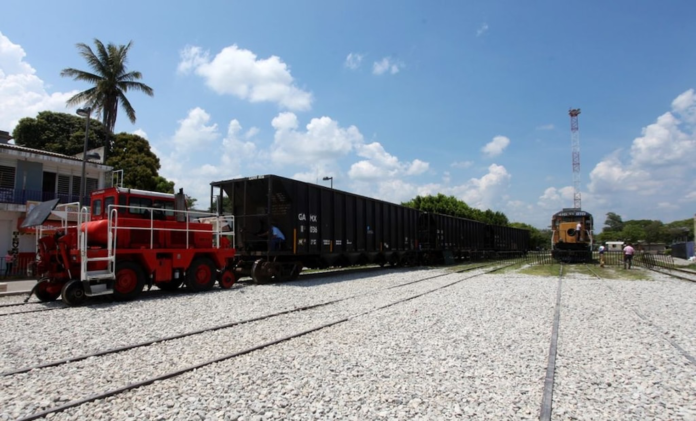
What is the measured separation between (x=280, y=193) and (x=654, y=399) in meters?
12.1

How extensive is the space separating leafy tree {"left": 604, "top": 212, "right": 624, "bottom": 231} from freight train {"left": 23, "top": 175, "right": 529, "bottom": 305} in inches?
6655

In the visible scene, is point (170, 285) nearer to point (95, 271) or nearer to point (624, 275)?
point (95, 271)

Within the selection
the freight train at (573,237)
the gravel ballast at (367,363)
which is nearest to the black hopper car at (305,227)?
the gravel ballast at (367,363)

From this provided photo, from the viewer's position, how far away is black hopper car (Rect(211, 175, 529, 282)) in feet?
46.2

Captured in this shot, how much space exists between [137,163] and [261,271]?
84.8 feet

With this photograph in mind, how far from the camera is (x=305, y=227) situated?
15078 mm

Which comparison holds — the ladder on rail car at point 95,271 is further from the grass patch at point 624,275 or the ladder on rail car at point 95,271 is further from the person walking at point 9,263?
the grass patch at point 624,275

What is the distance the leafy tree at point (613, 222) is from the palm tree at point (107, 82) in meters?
176

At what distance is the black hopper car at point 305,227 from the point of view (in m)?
14.1

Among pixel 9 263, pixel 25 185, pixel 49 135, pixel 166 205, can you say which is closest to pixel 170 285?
pixel 166 205

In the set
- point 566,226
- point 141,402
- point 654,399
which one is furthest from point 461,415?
point 566,226

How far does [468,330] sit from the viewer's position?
→ 675 centimetres

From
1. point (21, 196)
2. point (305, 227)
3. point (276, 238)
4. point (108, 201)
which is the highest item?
point (21, 196)

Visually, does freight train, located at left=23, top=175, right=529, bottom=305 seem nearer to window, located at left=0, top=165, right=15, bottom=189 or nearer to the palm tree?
window, located at left=0, top=165, right=15, bottom=189
